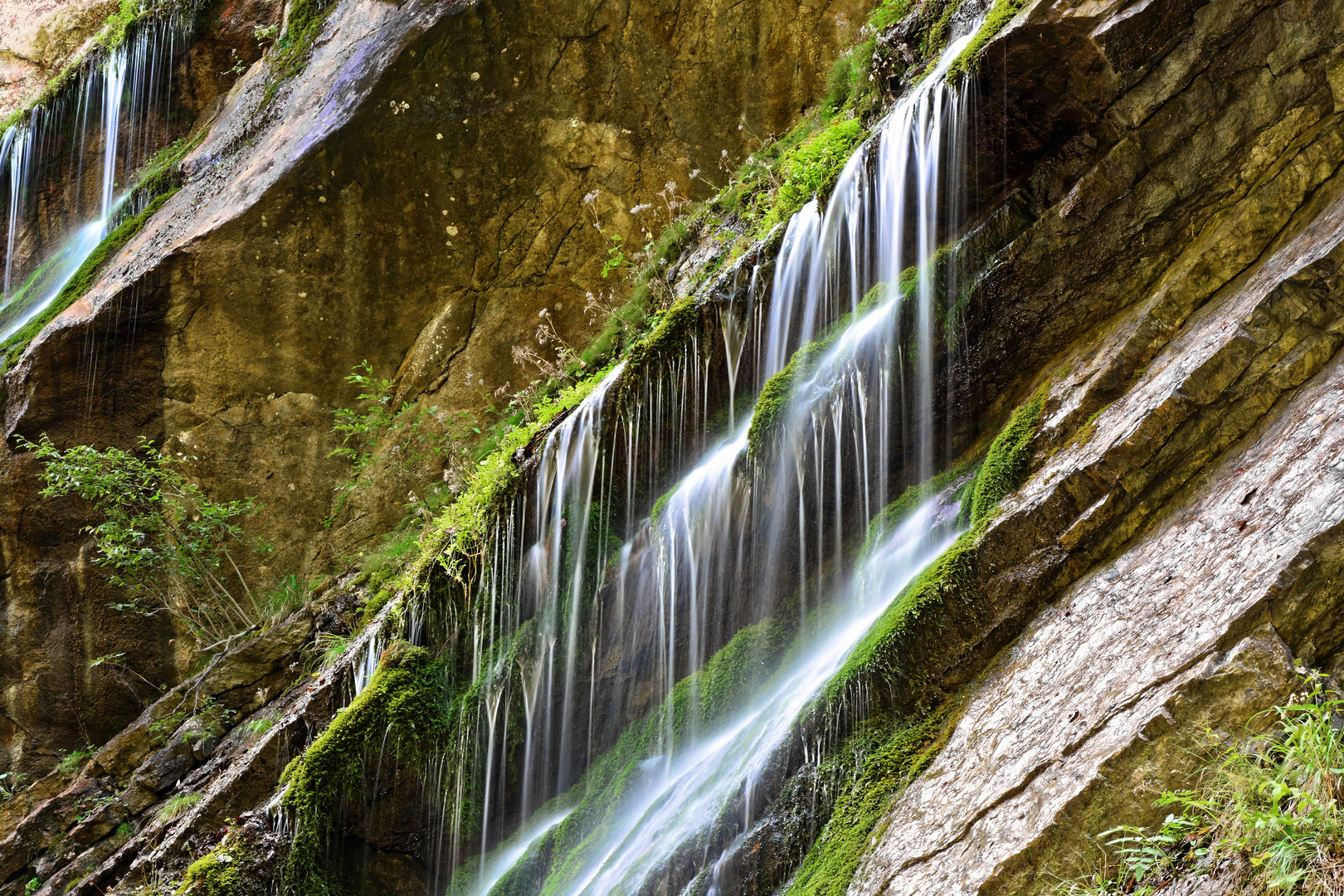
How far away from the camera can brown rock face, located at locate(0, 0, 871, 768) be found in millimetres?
10430

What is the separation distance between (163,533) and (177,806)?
3535 millimetres

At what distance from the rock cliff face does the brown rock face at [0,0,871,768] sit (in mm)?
37

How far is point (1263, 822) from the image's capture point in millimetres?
2678

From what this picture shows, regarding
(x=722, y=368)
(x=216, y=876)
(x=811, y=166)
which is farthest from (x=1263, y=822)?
(x=216, y=876)

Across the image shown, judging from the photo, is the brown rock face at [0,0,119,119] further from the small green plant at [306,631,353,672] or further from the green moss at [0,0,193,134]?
the small green plant at [306,631,353,672]

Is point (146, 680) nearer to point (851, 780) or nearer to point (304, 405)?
point (304, 405)

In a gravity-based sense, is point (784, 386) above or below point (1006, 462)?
above

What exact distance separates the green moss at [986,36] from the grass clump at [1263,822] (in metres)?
3.63

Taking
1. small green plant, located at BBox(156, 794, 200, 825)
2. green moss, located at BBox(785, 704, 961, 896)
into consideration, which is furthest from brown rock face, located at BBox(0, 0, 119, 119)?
green moss, located at BBox(785, 704, 961, 896)

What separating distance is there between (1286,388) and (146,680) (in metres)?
10.8

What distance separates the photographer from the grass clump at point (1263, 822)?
257 centimetres

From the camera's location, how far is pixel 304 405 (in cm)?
1073

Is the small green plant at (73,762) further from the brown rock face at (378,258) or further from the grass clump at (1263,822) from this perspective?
the grass clump at (1263,822)

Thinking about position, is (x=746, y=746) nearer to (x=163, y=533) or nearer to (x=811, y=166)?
(x=811, y=166)
